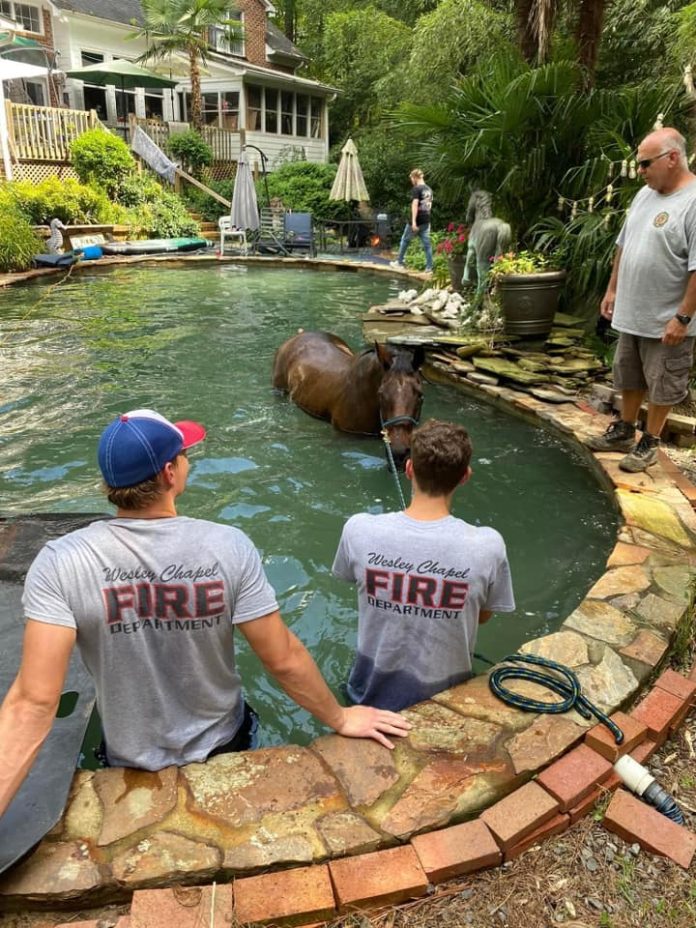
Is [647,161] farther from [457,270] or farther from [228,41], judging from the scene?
[228,41]

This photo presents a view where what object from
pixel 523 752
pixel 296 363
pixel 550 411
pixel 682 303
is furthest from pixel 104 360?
pixel 523 752

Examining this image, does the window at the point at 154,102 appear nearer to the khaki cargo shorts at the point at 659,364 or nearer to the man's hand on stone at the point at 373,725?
the khaki cargo shorts at the point at 659,364

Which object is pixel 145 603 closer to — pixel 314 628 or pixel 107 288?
pixel 314 628

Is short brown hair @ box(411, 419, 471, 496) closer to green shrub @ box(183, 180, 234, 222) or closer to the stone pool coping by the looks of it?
the stone pool coping

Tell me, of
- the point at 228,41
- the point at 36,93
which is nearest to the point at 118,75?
the point at 36,93

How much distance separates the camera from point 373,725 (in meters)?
2.43

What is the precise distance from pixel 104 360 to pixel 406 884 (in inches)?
317

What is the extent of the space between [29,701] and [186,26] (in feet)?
99.5

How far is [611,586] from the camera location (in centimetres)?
346

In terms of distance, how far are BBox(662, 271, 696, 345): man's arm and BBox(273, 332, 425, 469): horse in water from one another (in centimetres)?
176

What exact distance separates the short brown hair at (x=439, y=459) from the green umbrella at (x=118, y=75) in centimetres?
2530

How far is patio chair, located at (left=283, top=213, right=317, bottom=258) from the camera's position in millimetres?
20484

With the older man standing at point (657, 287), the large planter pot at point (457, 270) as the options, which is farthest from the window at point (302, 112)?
the older man standing at point (657, 287)

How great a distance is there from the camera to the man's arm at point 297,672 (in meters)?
2.04
